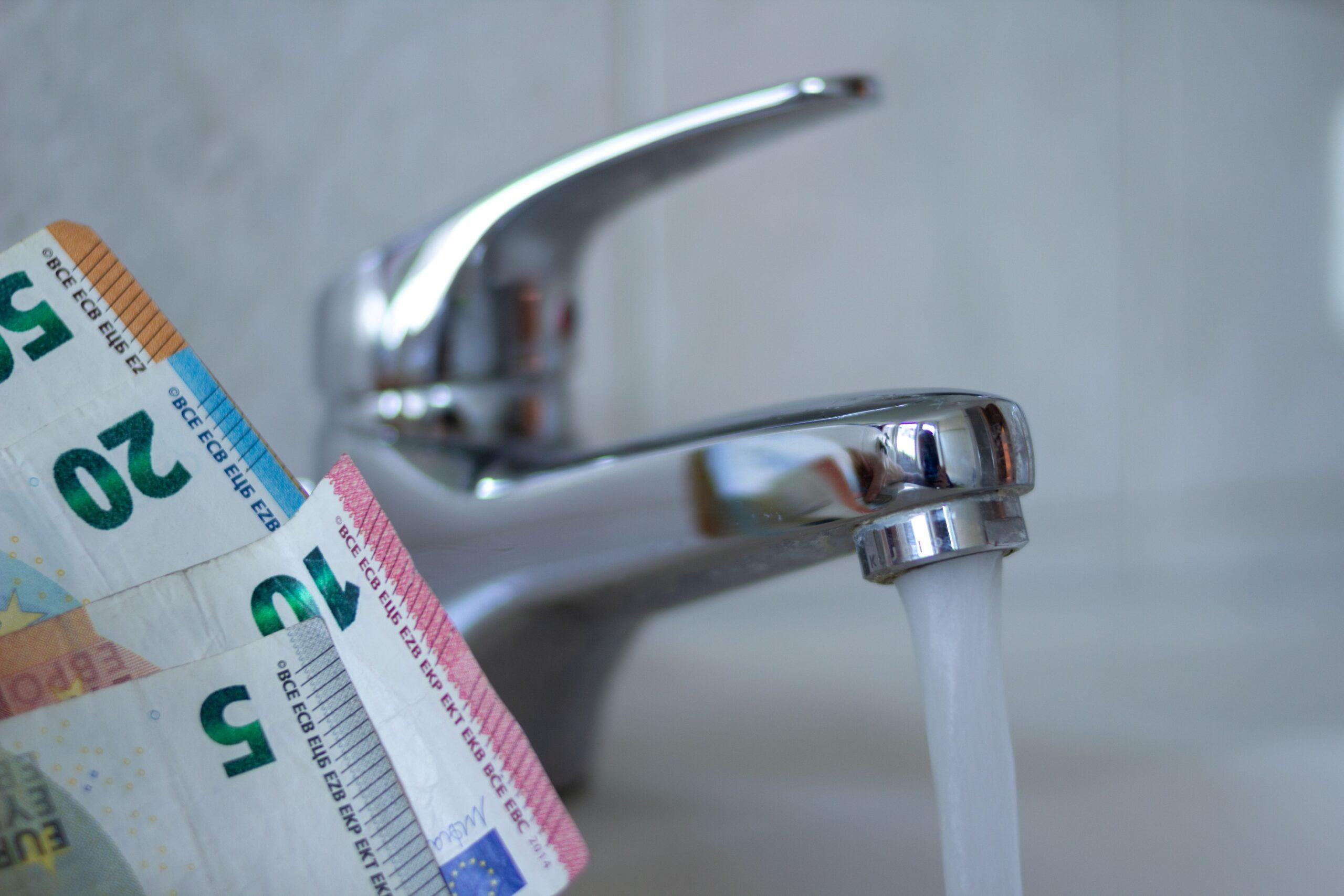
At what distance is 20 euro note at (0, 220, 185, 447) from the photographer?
0.58ft

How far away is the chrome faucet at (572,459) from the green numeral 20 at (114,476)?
108mm

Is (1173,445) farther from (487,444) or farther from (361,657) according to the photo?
(361,657)

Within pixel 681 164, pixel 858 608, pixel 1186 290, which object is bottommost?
pixel 858 608

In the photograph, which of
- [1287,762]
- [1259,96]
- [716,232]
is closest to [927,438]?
[1287,762]

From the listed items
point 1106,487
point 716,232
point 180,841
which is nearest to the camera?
point 180,841

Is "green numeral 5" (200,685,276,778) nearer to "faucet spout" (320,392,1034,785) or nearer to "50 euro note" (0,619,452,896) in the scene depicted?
"50 euro note" (0,619,452,896)

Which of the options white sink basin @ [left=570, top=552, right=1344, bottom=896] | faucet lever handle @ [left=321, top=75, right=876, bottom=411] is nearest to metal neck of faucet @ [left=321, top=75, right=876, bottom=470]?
faucet lever handle @ [left=321, top=75, right=876, bottom=411]

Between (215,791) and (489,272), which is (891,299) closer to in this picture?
(489,272)

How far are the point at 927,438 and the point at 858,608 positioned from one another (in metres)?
0.37

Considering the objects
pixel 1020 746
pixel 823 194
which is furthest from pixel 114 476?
pixel 823 194

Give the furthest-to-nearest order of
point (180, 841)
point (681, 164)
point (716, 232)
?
point (716, 232), point (681, 164), point (180, 841)

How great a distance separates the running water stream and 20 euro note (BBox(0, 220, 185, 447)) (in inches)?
6.0

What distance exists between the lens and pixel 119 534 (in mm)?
177
